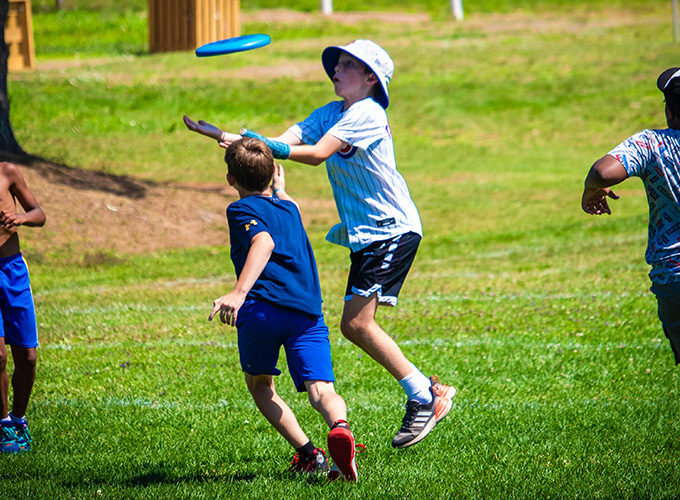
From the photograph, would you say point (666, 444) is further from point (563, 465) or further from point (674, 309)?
point (674, 309)

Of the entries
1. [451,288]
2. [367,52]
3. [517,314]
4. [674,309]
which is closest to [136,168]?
[451,288]

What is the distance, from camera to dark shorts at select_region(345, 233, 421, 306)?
4.59 m

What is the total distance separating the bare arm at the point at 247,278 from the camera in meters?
3.85

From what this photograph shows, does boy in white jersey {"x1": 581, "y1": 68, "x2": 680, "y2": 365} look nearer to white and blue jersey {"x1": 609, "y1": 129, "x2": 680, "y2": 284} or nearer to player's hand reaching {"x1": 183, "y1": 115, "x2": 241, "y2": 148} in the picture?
white and blue jersey {"x1": 609, "y1": 129, "x2": 680, "y2": 284}

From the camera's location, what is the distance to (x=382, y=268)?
460cm

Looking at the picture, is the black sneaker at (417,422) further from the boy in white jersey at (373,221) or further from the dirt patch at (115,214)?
the dirt patch at (115,214)

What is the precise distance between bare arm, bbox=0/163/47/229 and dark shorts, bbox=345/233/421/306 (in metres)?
2.06

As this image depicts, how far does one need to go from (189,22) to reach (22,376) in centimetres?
2655

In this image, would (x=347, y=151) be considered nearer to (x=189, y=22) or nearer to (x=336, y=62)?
(x=336, y=62)

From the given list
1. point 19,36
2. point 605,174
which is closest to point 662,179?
point 605,174

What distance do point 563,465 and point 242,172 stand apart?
2473 mm

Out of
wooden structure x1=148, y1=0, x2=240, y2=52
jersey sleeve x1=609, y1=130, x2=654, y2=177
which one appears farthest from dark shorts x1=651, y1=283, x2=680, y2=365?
wooden structure x1=148, y1=0, x2=240, y2=52

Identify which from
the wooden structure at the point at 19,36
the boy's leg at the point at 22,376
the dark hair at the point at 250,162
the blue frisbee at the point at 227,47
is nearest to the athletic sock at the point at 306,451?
the dark hair at the point at 250,162

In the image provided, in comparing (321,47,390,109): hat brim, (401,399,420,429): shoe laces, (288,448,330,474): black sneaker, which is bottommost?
(288,448,330,474): black sneaker
